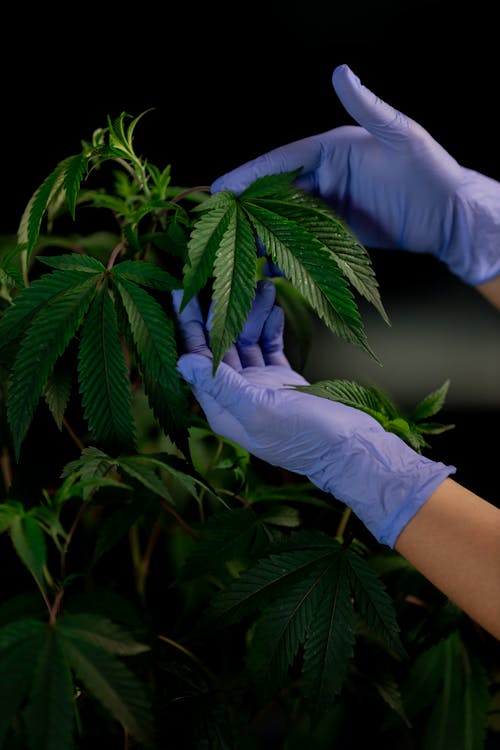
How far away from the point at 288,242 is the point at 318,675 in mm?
494

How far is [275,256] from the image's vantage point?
2.38ft

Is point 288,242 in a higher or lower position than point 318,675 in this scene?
higher

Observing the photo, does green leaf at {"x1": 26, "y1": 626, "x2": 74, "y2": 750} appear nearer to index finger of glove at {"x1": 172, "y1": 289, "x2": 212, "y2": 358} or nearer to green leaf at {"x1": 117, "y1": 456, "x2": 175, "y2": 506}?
green leaf at {"x1": 117, "y1": 456, "x2": 175, "y2": 506}

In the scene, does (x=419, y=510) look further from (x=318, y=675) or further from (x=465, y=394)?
(x=465, y=394)

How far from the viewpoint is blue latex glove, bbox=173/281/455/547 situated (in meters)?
0.86

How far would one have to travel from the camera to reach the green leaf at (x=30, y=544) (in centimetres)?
62

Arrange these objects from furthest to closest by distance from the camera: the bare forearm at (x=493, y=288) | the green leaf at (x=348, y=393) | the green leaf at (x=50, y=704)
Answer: the bare forearm at (x=493, y=288), the green leaf at (x=348, y=393), the green leaf at (x=50, y=704)

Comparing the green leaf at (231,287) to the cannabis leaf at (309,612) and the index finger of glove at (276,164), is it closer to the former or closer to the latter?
the index finger of glove at (276,164)

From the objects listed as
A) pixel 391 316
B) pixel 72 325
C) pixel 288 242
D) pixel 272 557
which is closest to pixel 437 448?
pixel 391 316

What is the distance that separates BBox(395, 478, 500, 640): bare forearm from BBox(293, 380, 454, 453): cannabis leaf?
8 centimetres

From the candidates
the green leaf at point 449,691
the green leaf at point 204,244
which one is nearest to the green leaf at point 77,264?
the green leaf at point 204,244

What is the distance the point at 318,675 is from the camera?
2.48 feet

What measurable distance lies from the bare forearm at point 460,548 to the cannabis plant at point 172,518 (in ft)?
0.24

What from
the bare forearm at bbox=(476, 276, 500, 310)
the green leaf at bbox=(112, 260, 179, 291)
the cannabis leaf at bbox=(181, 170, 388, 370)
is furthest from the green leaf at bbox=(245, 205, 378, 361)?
the bare forearm at bbox=(476, 276, 500, 310)
